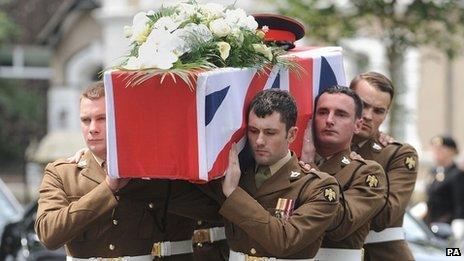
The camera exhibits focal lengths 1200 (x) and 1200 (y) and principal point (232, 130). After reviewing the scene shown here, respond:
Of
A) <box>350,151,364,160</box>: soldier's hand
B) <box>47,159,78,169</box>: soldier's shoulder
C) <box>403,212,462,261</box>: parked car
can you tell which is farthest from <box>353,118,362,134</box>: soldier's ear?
<box>403,212,462,261</box>: parked car

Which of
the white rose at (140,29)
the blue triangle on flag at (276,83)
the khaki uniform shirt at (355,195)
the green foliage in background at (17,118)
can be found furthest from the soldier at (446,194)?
the green foliage in background at (17,118)

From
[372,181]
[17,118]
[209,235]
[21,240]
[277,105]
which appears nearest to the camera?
[277,105]

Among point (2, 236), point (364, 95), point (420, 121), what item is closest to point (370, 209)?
point (364, 95)

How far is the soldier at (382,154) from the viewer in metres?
6.42

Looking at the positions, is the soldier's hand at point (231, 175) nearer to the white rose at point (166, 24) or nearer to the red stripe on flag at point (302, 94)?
the red stripe on flag at point (302, 94)

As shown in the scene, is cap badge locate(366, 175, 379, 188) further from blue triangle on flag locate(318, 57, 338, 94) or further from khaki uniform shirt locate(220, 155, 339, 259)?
blue triangle on flag locate(318, 57, 338, 94)

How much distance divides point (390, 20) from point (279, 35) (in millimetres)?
10377

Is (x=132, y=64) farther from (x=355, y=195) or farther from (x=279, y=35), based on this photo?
(x=355, y=195)

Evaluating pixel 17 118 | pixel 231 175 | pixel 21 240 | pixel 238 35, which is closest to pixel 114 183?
pixel 231 175

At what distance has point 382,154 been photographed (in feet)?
21.4

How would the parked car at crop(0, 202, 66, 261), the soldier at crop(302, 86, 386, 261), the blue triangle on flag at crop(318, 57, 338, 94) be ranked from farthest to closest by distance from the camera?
the parked car at crop(0, 202, 66, 261) < the blue triangle on flag at crop(318, 57, 338, 94) < the soldier at crop(302, 86, 386, 261)

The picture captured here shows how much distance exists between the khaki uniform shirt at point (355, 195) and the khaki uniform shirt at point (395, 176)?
1.31ft

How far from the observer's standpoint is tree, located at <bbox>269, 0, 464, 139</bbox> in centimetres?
1605

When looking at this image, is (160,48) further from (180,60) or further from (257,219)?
(257,219)
